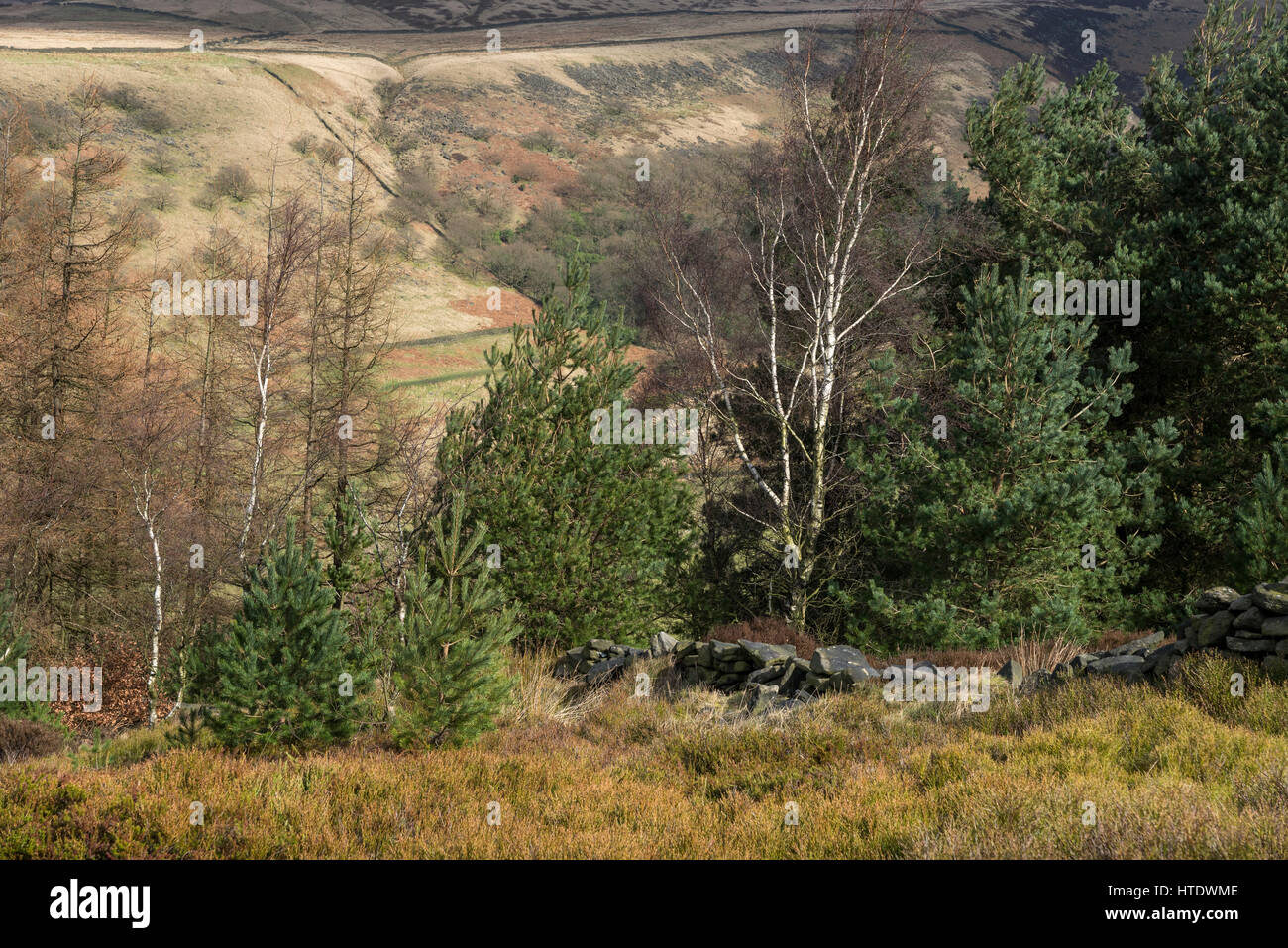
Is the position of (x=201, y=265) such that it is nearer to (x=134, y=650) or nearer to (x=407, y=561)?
(x=134, y=650)

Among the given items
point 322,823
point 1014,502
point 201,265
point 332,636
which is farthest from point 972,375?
point 201,265

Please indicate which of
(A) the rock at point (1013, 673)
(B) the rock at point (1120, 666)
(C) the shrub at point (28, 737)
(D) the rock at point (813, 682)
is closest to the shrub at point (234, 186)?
(C) the shrub at point (28, 737)

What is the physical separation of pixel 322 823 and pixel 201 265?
2825 cm

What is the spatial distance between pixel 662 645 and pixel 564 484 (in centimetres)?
275

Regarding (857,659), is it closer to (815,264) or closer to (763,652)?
(763,652)

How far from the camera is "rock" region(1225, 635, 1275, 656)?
677 cm

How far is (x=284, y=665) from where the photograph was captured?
668 centimetres

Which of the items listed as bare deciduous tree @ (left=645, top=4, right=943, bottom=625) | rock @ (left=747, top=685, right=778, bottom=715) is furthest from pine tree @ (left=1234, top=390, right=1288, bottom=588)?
bare deciduous tree @ (left=645, top=4, right=943, bottom=625)

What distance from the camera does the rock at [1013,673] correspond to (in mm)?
8406

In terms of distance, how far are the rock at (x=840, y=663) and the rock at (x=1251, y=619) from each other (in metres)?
3.40

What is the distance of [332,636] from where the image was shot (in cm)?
666

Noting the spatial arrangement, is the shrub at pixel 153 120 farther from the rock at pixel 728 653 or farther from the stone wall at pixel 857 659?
Result: the rock at pixel 728 653

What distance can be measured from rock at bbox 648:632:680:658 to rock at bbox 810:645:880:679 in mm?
2658

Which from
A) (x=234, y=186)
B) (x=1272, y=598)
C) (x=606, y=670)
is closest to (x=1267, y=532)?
(x=1272, y=598)
